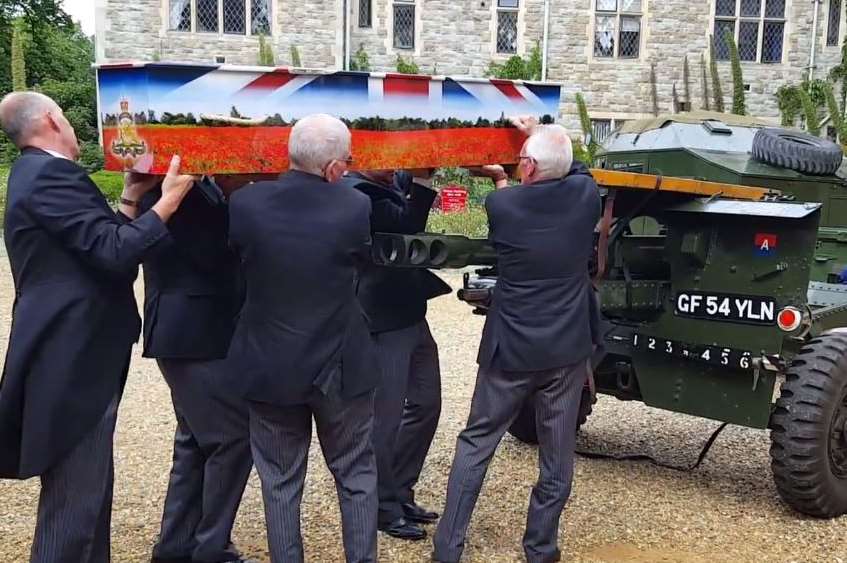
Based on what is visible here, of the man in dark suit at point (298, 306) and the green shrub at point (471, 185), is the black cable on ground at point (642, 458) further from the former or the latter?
the green shrub at point (471, 185)

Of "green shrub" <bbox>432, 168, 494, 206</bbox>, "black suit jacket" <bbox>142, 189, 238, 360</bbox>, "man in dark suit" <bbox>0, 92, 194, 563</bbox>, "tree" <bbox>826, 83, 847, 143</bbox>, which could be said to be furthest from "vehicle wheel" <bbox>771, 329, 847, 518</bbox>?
"tree" <bbox>826, 83, 847, 143</bbox>

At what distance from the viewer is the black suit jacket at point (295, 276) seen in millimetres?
3211

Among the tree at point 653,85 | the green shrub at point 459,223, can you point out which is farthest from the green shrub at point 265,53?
the tree at point 653,85

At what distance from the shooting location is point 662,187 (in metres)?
4.55

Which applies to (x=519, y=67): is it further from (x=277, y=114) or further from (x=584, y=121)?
(x=277, y=114)

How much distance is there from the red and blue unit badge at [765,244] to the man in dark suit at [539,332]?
122cm

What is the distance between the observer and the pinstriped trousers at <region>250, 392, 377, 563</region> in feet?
11.2

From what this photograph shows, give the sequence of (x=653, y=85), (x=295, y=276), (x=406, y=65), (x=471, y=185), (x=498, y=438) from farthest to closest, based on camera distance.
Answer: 1. (x=653, y=85)
2. (x=406, y=65)
3. (x=471, y=185)
4. (x=498, y=438)
5. (x=295, y=276)

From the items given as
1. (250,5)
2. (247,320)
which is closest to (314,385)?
(247,320)

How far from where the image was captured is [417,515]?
462 centimetres

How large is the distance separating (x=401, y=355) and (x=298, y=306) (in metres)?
1.18

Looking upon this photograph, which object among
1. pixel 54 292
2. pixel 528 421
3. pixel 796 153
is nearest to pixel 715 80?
pixel 796 153

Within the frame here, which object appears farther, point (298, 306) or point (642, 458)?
point (642, 458)

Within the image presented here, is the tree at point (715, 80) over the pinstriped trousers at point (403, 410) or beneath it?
over
